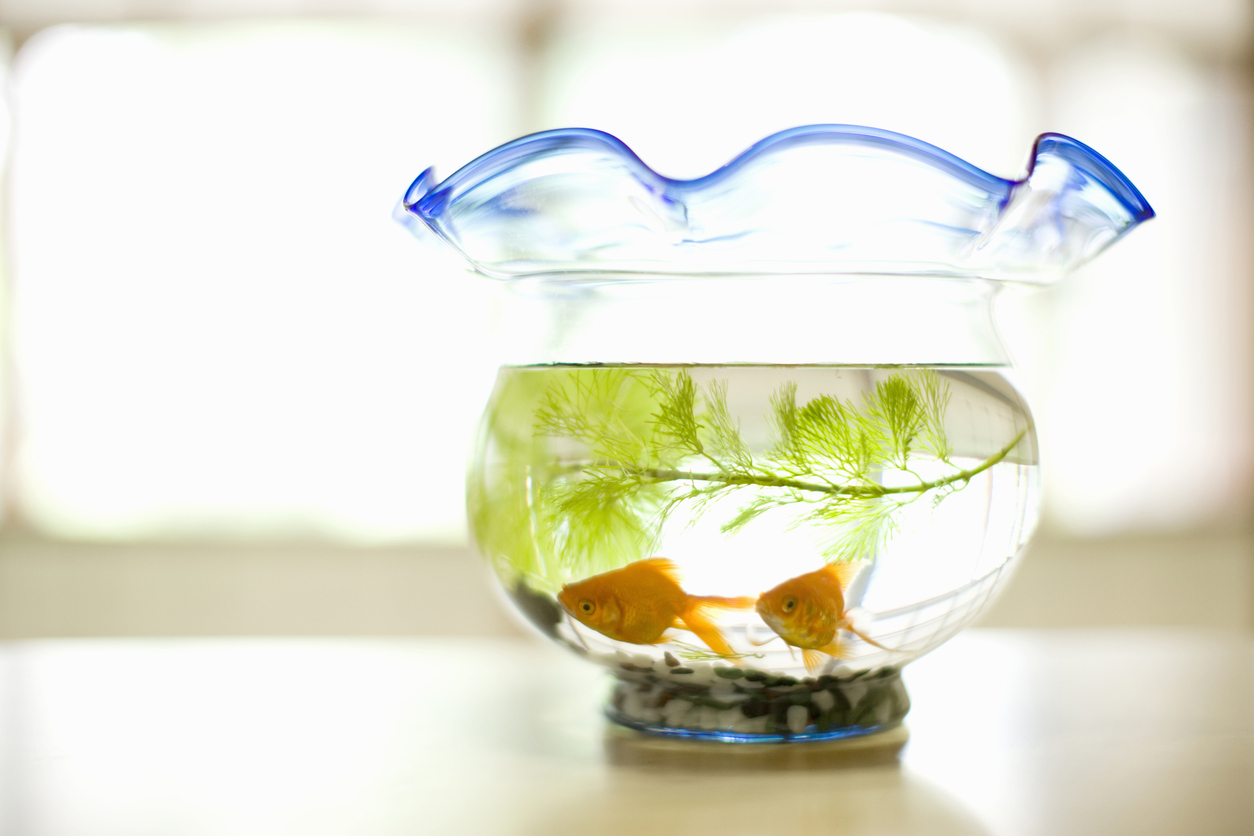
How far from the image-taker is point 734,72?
2289mm

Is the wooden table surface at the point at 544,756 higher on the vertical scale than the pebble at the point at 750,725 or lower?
lower

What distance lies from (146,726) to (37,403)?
2.17m

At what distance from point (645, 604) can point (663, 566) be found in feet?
0.06

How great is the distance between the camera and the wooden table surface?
377mm

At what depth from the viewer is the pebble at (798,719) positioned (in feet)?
1.47

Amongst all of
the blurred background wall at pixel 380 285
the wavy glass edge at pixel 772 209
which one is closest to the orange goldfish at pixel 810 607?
the wavy glass edge at pixel 772 209

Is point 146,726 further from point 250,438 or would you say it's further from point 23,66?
point 23,66

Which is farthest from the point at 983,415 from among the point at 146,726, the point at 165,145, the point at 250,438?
the point at 165,145

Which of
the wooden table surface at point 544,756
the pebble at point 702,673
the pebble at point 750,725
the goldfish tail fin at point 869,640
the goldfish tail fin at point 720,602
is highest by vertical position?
the goldfish tail fin at point 720,602

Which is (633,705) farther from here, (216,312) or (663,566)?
(216,312)

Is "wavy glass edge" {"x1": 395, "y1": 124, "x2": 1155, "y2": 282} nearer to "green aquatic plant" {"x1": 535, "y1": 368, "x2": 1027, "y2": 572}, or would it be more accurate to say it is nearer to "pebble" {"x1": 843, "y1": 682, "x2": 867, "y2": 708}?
"green aquatic plant" {"x1": 535, "y1": 368, "x2": 1027, "y2": 572}

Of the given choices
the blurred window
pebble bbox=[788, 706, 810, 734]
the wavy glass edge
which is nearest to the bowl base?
pebble bbox=[788, 706, 810, 734]

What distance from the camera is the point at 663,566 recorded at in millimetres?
397

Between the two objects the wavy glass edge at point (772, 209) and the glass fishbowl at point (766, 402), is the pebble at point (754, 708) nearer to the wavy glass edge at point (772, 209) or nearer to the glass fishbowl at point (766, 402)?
the glass fishbowl at point (766, 402)
